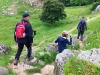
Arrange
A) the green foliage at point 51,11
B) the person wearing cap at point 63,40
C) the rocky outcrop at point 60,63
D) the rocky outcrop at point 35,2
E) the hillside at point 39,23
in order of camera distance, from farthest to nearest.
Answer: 1. the rocky outcrop at point 35,2
2. the green foliage at point 51,11
3. the hillside at point 39,23
4. the person wearing cap at point 63,40
5. the rocky outcrop at point 60,63

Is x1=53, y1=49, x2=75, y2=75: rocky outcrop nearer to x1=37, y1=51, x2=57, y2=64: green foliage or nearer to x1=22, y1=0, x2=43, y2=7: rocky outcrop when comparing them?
x1=37, y1=51, x2=57, y2=64: green foliage

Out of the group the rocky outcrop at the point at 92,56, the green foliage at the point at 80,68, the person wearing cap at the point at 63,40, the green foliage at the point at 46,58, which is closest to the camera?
the green foliage at the point at 80,68

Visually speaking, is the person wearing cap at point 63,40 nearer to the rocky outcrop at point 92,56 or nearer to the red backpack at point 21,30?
the red backpack at point 21,30

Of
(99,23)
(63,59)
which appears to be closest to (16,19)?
(99,23)

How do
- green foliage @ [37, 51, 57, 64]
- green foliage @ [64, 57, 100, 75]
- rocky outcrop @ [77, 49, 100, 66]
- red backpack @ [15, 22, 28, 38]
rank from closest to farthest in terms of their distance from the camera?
1. green foliage @ [64, 57, 100, 75]
2. rocky outcrop @ [77, 49, 100, 66]
3. red backpack @ [15, 22, 28, 38]
4. green foliage @ [37, 51, 57, 64]

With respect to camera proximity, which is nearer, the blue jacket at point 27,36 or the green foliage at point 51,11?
the blue jacket at point 27,36

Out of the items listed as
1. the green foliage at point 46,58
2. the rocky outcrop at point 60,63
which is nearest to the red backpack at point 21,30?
the rocky outcrop at point 60,63

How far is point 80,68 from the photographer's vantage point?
28.2 ft

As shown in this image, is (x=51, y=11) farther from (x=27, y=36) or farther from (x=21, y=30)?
(x=21, y=30)

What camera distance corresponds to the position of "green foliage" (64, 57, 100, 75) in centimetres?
845

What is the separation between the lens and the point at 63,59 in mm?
10547

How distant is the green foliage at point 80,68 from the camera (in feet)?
27.7

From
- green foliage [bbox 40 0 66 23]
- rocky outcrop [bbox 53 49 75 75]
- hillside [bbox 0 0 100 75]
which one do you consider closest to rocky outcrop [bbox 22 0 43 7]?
hillside [bbox 0 0 100 75]

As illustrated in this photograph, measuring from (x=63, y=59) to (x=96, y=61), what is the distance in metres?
1.96
